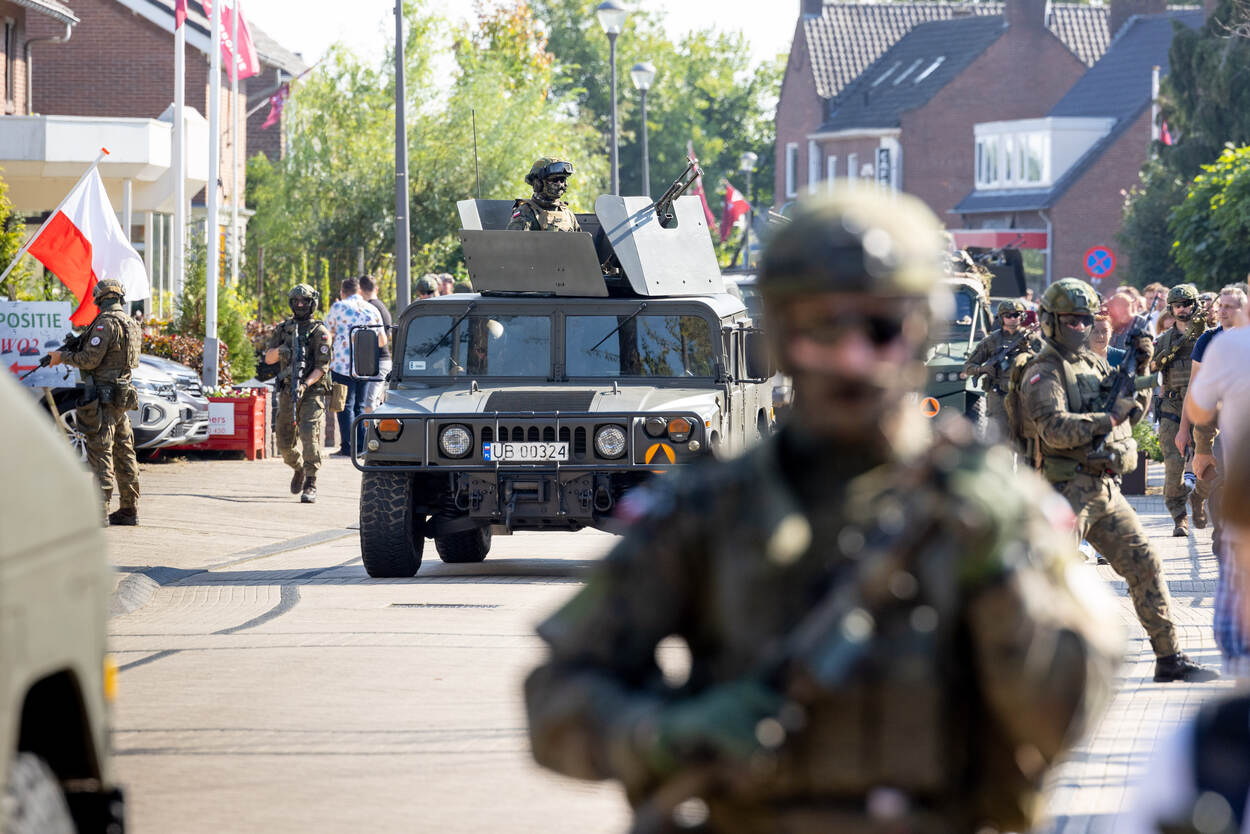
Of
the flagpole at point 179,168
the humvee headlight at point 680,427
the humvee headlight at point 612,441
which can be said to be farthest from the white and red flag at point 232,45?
the humvee headlight at point 680,427

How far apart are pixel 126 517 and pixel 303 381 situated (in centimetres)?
245

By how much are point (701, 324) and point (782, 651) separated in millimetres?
10296

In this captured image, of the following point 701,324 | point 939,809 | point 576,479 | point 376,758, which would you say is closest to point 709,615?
point 939,809

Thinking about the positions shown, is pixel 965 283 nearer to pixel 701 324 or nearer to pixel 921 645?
pixel 701 324

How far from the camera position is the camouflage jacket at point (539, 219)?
13836 millimetres

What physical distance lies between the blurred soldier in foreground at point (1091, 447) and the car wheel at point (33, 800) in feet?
17.0

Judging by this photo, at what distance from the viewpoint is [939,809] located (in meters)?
2.36

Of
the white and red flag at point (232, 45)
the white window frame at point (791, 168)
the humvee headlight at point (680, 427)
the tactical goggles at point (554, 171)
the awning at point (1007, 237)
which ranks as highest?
the white window frame at point (791, 168)

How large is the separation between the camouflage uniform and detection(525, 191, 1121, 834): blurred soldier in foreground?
1202 cm

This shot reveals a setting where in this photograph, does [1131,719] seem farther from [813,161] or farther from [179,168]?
[813,161]

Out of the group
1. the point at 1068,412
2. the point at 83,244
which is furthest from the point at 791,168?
the point at 1068,412

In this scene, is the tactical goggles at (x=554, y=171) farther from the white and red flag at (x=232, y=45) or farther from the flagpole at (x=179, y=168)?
Result: the white and red flag at (x=232, y=45)

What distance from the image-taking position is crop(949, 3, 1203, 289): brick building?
197ft

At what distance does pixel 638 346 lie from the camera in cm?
1260
